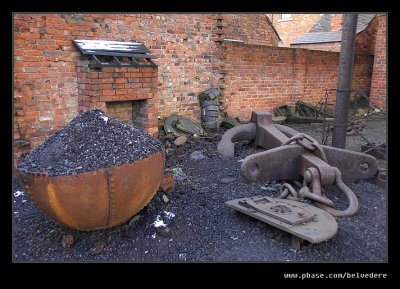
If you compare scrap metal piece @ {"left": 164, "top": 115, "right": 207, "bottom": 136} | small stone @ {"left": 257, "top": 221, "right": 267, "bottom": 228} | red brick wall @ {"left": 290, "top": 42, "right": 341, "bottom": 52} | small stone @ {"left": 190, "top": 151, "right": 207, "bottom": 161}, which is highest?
red brick wall @ {"left": 290, "top": 42, "right": 341, "bottom": 52}

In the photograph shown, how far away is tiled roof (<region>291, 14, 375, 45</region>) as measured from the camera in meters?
13.3

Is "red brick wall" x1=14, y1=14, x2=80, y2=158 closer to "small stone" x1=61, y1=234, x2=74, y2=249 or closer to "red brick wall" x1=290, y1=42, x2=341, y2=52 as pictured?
"small stone" x1=61, y1=234, x2=74, y2=249

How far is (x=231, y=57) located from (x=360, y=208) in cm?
587

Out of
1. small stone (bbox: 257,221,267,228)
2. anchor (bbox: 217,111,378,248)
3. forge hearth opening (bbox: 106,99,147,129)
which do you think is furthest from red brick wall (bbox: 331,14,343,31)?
small stone (bbox: 257,221,267,228)

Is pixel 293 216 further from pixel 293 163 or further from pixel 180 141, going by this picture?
pixel 180 141

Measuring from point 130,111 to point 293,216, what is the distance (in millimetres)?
3936

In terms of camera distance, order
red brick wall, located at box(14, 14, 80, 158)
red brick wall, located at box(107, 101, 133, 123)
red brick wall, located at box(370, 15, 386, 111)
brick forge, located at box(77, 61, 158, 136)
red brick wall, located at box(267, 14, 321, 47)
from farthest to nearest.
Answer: red brick wall, located at box(267, 14, 321, 47) < red brick wall, located at box(370, 15, 386, 111) < red brick wall, located at box(107, 101, 133, 123) < brick forge, located at box(77, 61, 158, 136) < red brick wall, located at box(14, 14, 80, 158)

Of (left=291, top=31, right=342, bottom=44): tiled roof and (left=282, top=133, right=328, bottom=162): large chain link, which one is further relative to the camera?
(left=291, top=31, right=342, bottom=44): tiled roof

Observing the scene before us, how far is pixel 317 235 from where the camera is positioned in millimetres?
2963

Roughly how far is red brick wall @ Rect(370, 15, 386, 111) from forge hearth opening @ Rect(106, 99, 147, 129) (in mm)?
9681

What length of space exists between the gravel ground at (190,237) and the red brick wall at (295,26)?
58.2 ft

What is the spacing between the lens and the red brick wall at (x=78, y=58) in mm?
5262

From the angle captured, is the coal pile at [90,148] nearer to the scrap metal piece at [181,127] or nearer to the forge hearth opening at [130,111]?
Result: the forge hearth opening at [130,111]

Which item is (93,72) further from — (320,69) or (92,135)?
(320,69)
